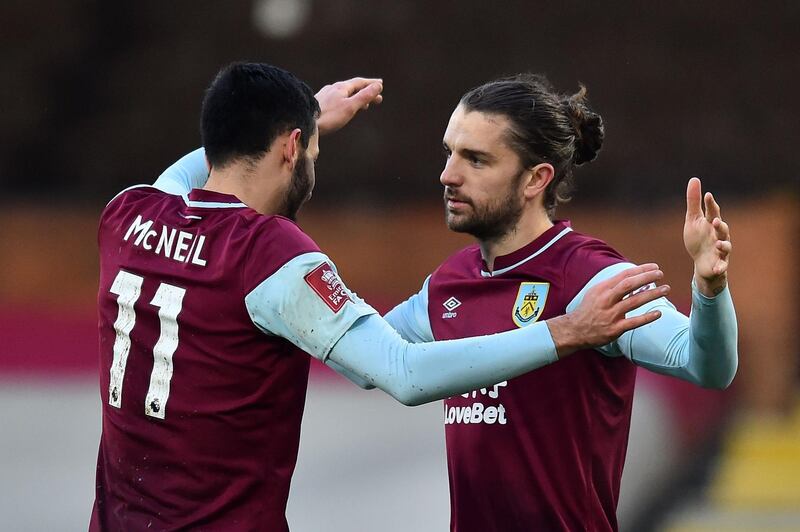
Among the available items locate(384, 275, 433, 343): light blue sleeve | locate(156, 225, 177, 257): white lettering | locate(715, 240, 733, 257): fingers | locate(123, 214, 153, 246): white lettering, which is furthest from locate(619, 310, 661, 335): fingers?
locate(123, 214, 153, 246): white lettering

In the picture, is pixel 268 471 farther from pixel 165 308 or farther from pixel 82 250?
pixel 82 250

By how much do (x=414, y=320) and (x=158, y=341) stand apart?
88 centimetres

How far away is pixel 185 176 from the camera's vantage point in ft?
12.3

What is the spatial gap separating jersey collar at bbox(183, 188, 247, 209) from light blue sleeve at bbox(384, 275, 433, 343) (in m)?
0.75

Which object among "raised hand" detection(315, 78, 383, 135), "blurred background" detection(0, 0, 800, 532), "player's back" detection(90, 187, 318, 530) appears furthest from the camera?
"blurred background" detection(0, 0, 800, 532)

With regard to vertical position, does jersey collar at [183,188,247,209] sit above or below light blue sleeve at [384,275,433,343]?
above

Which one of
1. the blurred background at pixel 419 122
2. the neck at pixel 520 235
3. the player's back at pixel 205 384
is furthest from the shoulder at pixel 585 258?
the blurred background at pixel 419 122

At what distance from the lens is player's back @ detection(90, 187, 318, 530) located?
118 inches

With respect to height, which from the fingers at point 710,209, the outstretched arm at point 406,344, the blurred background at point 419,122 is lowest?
the outstretched arm at point 406,344

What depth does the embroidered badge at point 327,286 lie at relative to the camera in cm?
292

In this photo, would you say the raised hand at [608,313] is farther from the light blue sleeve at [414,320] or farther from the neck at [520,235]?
the light blue sleeve at [414,320]

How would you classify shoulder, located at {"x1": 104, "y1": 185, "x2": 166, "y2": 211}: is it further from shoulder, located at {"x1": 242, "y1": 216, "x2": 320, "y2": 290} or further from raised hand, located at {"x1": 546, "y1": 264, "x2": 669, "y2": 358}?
raised hand, located at {"x1": 546, "y1": 264, "x2": 669, "y2": 358}

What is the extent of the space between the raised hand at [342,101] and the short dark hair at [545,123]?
43 centimetres

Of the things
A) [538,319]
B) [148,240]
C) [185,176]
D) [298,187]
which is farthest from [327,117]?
[538,319]
